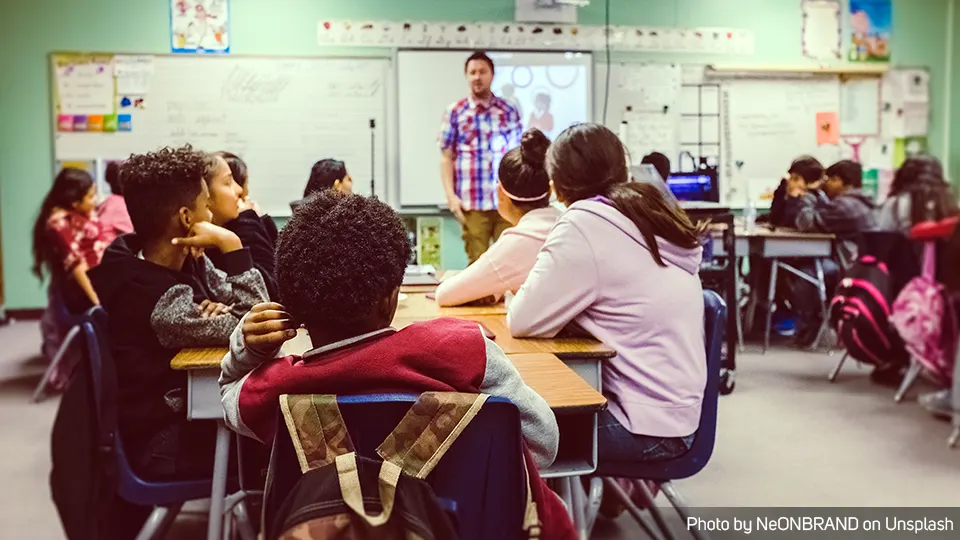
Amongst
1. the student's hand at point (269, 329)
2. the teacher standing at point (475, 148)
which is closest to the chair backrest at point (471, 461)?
the student's hand at point (269, 329)

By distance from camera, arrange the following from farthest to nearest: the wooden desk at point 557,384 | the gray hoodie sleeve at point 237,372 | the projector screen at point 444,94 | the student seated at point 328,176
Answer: the projector screen at point 444,94
the student seated at point 328,176
the wooden desk at point 557,384
the gray hoodie sleeve at point 237,372

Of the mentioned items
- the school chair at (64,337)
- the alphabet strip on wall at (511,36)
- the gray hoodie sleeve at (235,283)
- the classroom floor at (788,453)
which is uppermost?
the alphabet strip on wall at (511,36)

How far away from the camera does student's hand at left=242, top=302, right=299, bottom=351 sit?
1.12 metres

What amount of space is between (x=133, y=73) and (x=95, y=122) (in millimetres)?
408

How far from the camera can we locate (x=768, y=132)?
21.6ft

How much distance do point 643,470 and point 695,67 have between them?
16.7ft

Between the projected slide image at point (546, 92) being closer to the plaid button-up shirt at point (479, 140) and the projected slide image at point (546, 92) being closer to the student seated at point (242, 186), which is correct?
the plaid button-up shirt at point (479, 140)

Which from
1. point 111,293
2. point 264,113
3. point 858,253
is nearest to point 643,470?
point 111,293

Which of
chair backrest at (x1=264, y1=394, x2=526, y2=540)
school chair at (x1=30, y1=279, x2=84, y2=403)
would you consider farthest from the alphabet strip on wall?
chair backrest at (x1=264, y1=394, x2=526, y2=540)

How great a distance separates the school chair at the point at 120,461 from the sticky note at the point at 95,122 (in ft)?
15.3

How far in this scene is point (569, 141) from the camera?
2004 millimetres

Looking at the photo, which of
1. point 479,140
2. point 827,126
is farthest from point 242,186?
point 827,126

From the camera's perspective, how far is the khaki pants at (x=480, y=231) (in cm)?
475

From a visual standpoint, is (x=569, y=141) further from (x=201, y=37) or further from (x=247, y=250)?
(x=201, y=37)
